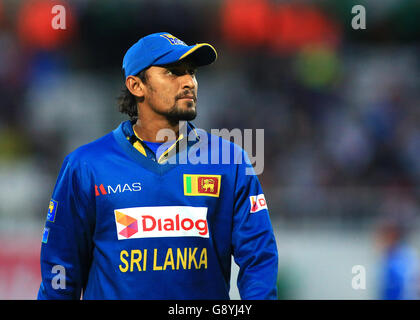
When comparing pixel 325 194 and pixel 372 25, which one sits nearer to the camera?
pixel 325 194

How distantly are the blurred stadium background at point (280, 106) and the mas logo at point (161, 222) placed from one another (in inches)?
222

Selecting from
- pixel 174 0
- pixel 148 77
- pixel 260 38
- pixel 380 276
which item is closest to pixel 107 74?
pixel 174 0

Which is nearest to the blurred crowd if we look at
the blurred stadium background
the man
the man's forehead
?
the blurred stadium background

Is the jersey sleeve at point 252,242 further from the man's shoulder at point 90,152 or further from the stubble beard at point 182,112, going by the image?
the man's shoulder at point 90,152

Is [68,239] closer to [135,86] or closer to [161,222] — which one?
[161,222]

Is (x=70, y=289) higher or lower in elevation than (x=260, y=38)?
lower

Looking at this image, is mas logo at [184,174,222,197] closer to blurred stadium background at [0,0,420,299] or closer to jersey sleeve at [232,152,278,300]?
jersey sleeve at [232,152,278,300]

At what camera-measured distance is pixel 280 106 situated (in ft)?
39.5

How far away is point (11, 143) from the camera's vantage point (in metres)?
12.4

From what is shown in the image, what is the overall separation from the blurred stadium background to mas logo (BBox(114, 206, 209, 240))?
564cm

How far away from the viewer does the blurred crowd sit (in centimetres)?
1091

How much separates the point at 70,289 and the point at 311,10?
10.1 m

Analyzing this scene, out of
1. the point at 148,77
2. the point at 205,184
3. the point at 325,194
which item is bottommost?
the point at 325,194

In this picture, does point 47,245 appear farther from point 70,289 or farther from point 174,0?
point 174,0
